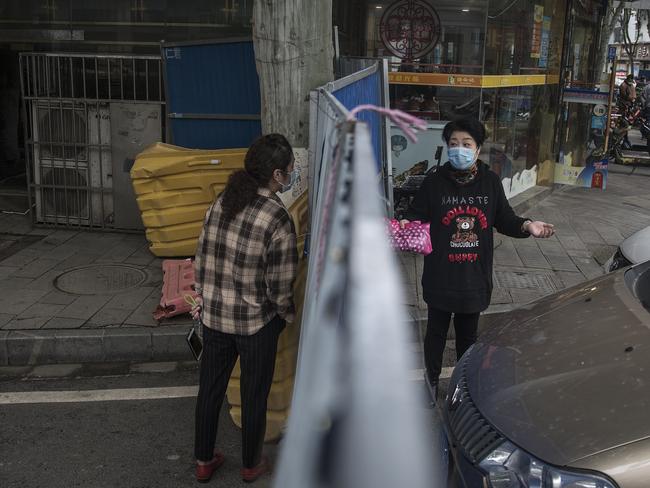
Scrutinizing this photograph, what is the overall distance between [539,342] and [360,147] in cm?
204

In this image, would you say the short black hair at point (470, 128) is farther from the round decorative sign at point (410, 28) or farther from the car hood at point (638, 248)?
the round decorative sign at point (410, 28)

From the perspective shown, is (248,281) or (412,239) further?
(412,239)

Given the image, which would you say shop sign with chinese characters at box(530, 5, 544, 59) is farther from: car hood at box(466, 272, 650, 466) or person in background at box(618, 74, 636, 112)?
person in background at box(618, 74, 636, 112)

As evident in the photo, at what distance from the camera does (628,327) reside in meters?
2.91

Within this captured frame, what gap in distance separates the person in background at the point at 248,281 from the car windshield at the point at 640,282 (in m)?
1.64

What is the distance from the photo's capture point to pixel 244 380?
3.29 metres

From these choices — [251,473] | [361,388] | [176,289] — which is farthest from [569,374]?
[176,289]

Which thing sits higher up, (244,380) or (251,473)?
(244,380)

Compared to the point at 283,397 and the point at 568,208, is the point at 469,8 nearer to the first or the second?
the point at 568,208

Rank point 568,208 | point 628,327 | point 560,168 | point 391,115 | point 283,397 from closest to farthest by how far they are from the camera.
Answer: point 391,115, point 628,327, point 283,397, point 568,208, point 560,168

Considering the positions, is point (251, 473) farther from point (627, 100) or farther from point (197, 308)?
point (627, 100)

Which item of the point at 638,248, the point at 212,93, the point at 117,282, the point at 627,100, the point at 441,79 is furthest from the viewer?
the point at 627,100

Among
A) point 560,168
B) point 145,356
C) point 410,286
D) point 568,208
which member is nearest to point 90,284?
point 145,356

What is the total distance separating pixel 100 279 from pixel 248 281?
11.6 feet
